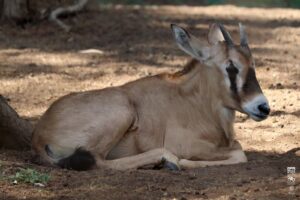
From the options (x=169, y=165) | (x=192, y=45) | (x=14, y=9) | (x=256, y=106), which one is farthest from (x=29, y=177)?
(x=14, y=9)

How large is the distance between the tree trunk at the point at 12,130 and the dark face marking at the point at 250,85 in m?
2.22

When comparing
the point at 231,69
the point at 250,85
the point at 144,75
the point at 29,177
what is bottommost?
the point at 144,75

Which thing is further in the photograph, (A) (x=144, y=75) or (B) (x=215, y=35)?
(A) (x=144, y=75)

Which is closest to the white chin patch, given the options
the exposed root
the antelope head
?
the antelope head

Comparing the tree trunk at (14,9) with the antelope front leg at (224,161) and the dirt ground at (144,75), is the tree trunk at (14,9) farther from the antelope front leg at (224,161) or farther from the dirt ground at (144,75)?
the antelope front leg at (224,161)

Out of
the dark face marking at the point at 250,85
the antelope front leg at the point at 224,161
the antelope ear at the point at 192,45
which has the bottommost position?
the antelope front leg at the point at 224,161

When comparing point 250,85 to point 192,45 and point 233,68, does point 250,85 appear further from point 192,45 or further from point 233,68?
point 192,45

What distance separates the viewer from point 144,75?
36.1ft

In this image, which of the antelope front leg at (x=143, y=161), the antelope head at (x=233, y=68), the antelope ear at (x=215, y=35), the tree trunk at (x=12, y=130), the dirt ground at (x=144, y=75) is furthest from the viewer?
the antelope ear at (x=215, y=35)

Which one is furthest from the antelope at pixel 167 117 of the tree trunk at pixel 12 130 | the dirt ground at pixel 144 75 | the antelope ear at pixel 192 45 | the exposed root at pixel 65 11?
the exposed root at pixel 65 11

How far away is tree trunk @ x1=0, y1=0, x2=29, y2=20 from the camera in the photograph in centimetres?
1407

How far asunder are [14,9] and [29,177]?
841 cm

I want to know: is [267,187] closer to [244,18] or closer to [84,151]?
[84,151]

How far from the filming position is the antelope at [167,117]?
702 centimetres
